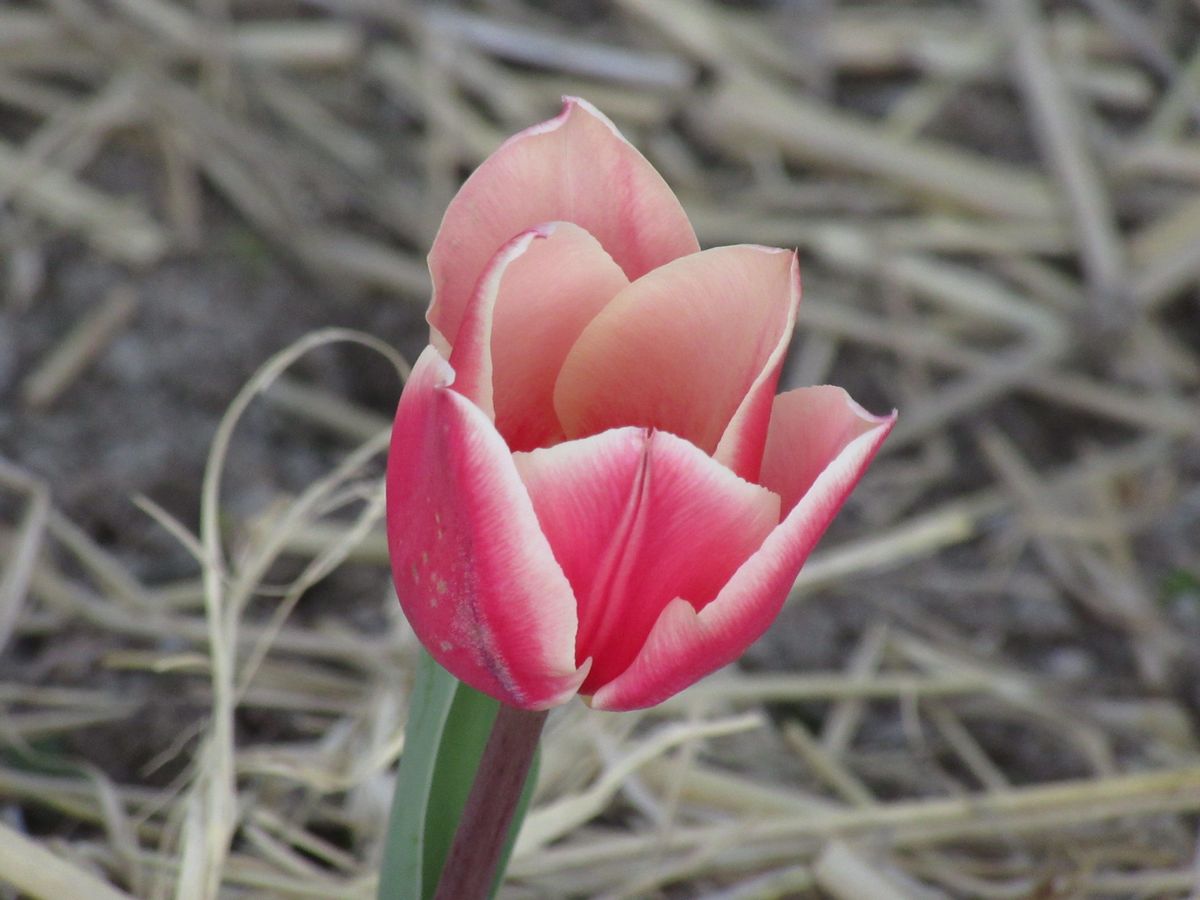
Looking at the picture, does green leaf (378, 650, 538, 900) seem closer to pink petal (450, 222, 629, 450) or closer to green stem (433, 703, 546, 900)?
green stem (433, 703, 546, 900)

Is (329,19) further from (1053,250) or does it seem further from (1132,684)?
(1132,684)

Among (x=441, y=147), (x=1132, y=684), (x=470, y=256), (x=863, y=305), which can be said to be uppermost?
(x=470, y=256)

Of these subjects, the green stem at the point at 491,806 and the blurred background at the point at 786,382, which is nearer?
the green stem at the point at 491,806

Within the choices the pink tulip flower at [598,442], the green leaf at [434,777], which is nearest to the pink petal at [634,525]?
the pink tulip flower at [598,442]

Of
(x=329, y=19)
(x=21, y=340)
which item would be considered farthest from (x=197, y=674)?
(x=329, y=19)

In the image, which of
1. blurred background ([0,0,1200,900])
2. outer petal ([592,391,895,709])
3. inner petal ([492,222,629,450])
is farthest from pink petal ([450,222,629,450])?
blurred background ([0,0,1200,900])

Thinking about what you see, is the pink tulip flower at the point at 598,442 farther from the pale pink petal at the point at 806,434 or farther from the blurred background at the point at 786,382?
the blurred background at the point at 786,382

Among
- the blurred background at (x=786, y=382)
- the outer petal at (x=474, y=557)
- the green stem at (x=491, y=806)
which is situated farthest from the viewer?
the blurred background at (x=786, y=382)
